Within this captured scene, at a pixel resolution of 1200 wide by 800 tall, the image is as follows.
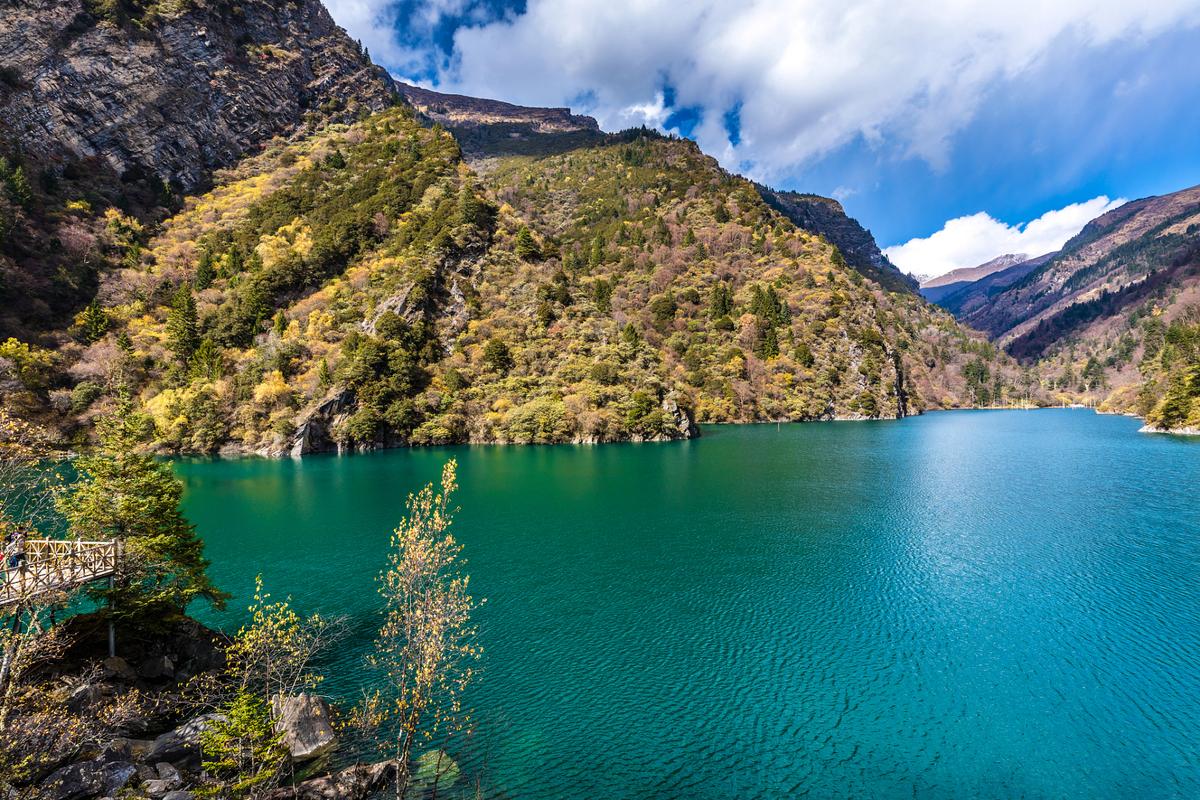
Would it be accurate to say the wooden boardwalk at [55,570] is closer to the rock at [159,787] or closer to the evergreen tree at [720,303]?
the rock at [159,787]

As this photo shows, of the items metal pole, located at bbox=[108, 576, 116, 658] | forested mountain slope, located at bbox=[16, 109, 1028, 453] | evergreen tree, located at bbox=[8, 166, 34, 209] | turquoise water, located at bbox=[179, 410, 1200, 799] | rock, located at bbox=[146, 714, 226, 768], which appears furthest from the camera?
evergreen tree, located at bbox=[8, 166, 34, 209]

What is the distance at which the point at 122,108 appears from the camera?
106 metres

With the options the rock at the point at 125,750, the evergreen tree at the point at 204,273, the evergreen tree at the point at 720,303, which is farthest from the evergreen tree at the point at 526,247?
the rock at the point at 125,750

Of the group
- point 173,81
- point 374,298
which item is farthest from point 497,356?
point 173,81

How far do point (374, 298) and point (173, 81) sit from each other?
79.8 meters

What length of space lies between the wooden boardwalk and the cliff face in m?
126

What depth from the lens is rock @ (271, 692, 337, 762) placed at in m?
13.7

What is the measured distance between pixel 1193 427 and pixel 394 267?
130434 millimetres

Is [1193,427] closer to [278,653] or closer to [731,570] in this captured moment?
[731,570]

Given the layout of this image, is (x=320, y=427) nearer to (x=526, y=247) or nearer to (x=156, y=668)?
(x=526, y=247)

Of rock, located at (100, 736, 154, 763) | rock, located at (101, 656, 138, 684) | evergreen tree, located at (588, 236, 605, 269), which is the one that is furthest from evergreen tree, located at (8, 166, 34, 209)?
rock, located at (100, 736, 154, 763)

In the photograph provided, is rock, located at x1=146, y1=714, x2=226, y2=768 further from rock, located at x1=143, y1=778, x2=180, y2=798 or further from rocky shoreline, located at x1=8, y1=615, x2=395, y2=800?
rock, located at x1=143, y1=778, x2=180, y2=798

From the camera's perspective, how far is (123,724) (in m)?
13.6

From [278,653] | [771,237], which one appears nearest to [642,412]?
[278,653]
